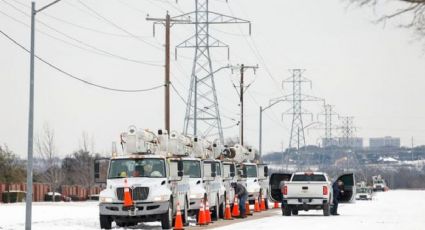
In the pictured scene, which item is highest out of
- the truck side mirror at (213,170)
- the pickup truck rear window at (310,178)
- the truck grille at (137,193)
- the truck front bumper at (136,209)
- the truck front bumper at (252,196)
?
the truck side mirror at (213,170)

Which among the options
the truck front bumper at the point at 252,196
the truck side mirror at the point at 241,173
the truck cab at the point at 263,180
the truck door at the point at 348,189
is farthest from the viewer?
the truck cab at the point at 263,180

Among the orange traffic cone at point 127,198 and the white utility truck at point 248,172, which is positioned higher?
the white utility truck at point 248,172

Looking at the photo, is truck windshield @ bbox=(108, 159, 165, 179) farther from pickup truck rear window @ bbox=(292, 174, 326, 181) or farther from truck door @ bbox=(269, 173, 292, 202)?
truck door @ bbox=(269, 173, 292, 202)

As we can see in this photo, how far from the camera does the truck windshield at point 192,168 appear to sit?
116ft

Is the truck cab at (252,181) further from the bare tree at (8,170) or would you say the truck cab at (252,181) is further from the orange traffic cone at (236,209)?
the bare tree at (8,170)

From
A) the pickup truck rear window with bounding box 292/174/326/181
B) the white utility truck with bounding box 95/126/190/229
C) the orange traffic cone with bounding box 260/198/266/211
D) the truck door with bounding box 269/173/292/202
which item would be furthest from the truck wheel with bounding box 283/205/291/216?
the white utility truck with bounding box 95/126/190/229

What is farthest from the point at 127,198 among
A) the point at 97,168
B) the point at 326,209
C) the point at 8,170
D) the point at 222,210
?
the point at 8,170

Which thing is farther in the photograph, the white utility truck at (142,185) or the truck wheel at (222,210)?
the truck wheel at (222,210)

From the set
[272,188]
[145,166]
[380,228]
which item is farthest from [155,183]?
[272,188]

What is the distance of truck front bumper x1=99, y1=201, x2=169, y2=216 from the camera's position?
29.9m

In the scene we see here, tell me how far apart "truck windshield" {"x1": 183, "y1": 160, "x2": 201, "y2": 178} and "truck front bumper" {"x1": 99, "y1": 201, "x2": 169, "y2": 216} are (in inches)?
203

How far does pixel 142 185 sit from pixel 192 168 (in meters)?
5.71

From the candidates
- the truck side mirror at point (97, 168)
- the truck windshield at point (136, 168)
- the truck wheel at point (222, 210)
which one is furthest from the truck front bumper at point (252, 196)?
the truck side mirror at point (97, 168)

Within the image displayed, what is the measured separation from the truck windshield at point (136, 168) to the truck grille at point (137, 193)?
0.81 metres
